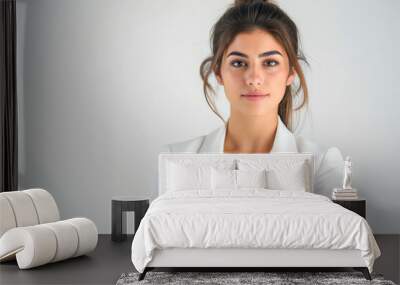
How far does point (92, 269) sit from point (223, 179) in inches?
66.7

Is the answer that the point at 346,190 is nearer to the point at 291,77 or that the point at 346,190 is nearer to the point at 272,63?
the point at 291,77

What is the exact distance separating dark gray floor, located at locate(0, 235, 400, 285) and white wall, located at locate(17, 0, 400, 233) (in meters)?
1.07

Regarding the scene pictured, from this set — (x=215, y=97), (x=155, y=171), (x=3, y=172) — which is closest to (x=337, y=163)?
(x=215, y=97)

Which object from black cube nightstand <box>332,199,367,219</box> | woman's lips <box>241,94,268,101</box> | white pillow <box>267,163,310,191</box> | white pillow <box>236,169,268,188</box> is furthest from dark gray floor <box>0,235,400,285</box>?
woman's lips <box>241,94,268,101</box>

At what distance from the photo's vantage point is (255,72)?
22.3ft

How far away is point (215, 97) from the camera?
701 centimetres

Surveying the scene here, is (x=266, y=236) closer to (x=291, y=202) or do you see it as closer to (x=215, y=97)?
(x=291, y=202)

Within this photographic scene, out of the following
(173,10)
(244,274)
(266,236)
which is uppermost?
(173,10)

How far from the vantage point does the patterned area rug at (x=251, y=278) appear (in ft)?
15.4

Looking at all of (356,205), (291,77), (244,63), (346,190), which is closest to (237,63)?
(244,63)

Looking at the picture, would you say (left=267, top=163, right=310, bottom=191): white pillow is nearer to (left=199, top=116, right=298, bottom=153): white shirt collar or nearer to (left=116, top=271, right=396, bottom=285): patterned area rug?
(left=199, top=116, right=298, bottom=153): white shirt collar

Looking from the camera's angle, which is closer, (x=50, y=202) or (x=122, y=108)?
(x=50, y=202)

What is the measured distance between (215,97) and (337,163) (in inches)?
60.4

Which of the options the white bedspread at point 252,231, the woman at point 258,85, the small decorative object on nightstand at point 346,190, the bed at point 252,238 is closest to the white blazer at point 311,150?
the woman at point 258,85
